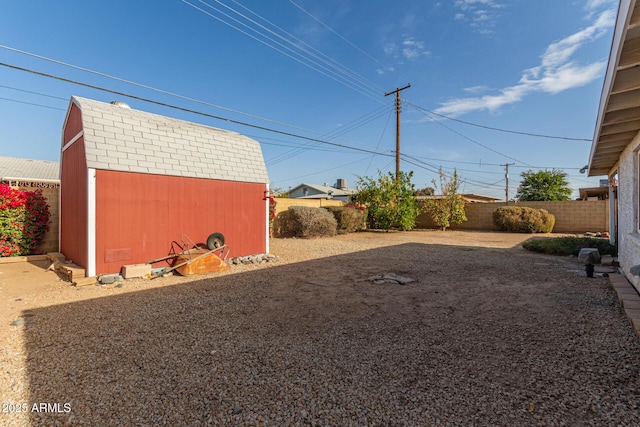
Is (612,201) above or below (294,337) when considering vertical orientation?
above

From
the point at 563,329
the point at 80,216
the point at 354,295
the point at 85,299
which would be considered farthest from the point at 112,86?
the point at 563,329

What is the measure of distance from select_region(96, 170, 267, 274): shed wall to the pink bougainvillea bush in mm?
3263

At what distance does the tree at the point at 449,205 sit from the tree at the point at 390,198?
6.96 feet

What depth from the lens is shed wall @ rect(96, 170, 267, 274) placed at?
6.00 m

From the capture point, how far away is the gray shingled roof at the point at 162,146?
6113 millimetres

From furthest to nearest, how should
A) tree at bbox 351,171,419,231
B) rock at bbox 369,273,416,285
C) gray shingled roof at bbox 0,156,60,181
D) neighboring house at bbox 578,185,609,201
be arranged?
tree at bbox 351,171,419,231 → neighboring house at bbox 578,185,609,201 → gray shingled roof at bbox 0,156,60,181 → rock at bbox 369,273,416,285

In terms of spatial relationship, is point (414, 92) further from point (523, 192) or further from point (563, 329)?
point (523, 192)

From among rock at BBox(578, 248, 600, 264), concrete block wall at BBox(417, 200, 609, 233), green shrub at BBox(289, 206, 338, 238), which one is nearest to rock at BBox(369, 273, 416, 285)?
rock at BBox(578, 248, 600, 264)

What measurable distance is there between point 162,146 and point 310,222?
7.55m

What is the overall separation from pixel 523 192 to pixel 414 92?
23778mm

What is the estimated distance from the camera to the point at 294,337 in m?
3.21

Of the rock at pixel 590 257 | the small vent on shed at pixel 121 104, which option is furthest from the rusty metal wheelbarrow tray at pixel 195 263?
the rock at pixel 590 257

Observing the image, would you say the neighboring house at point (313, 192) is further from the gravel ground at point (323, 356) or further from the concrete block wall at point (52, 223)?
the gravel ground at point (323, 356)

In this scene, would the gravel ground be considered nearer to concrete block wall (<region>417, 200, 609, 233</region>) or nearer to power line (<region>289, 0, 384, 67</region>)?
power line (<region>289, 0, 384, 67</region>)
